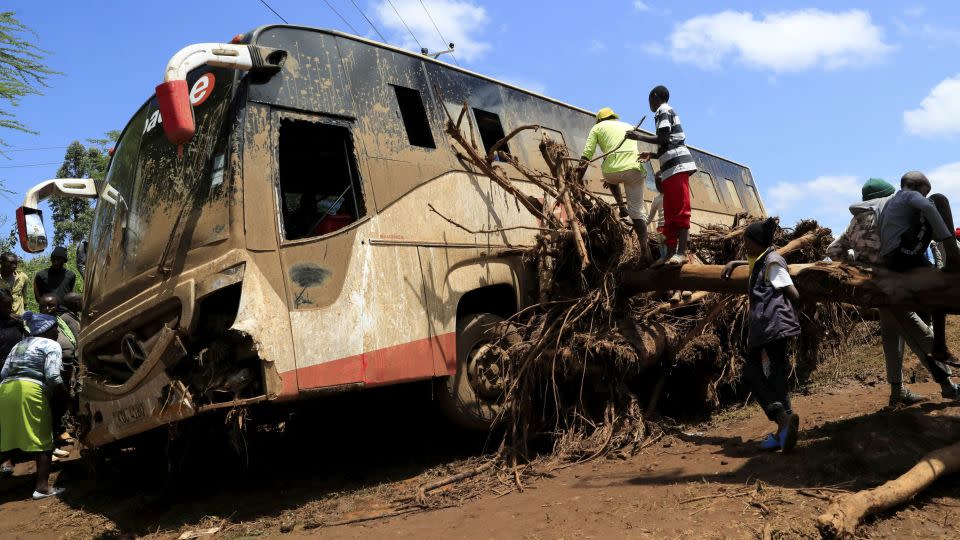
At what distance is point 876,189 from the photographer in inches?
203

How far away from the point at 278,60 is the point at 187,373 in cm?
234

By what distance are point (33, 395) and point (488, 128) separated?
4.96 m

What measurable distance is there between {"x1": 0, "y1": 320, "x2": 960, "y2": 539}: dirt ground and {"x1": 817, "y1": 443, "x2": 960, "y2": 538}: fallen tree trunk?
0.39 feet

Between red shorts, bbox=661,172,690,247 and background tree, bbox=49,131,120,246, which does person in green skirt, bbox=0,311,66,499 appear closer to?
red shorts, bbox=661,172,690,247

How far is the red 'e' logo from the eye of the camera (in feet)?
16.2

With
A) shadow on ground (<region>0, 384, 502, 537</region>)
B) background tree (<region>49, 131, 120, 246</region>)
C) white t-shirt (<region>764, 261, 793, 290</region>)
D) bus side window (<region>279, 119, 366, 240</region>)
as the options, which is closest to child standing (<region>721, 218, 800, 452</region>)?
white t-shirt (<region>764, 261, 793, 290</region>)

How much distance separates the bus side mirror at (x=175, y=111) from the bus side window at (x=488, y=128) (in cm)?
318

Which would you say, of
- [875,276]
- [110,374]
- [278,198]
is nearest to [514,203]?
[278,198]

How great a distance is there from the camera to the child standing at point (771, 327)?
15.1ft

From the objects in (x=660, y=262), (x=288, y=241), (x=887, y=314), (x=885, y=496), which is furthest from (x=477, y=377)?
(x=887, y=314)

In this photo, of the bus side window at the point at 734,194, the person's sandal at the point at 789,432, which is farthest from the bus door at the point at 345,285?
the bus side window at the point at 734,194

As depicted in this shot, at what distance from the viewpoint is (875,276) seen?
4480 mm

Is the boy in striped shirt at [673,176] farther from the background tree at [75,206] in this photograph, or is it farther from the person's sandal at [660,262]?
the background tree at [75,206]

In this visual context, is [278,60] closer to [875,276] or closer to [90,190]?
[90,190]
